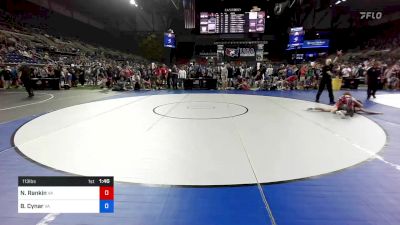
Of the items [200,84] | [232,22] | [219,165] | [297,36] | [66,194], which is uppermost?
[232,22]

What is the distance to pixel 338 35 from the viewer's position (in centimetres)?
3319

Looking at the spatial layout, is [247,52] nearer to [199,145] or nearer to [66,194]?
[199,145]

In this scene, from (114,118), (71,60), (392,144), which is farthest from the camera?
(71,60)

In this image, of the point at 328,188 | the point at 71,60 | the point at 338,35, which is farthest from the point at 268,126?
the point at 338,35

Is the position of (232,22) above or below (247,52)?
above

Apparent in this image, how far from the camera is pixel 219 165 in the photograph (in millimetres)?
3689

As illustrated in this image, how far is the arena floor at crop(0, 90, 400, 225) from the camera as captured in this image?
2.59 metres

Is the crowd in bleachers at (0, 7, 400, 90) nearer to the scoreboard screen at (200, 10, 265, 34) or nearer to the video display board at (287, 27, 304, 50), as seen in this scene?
the scoreboard screen at (200, 10, 265, 34)

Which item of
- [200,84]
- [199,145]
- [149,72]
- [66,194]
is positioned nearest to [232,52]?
[149,72]

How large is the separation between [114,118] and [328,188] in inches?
205

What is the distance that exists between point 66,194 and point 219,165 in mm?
2174

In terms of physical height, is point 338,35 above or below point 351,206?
above

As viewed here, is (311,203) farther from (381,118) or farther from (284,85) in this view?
(284,85)

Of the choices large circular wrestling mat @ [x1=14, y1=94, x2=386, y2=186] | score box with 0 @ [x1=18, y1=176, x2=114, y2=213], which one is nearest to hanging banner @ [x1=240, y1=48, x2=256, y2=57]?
large circular wrestling mat @ [x1=14, y1=94, x2=386, y2=186]
